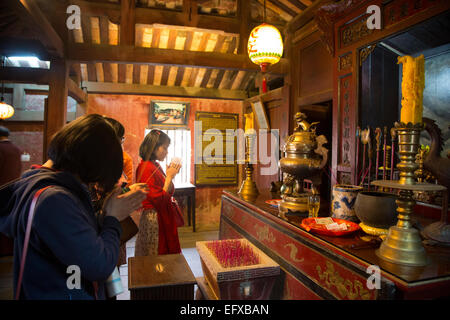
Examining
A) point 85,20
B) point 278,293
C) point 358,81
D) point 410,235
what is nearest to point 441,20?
point 358,81

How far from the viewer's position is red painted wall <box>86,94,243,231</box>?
6.38 m

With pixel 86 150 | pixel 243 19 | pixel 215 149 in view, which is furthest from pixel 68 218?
pixel 215 149

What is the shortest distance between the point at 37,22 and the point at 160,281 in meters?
2.83

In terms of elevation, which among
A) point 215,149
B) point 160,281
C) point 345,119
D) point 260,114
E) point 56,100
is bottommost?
point 160,281

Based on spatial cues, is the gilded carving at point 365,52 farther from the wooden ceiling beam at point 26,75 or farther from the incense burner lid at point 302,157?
the wooden ceiling beam at point 26,75

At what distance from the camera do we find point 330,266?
135cm

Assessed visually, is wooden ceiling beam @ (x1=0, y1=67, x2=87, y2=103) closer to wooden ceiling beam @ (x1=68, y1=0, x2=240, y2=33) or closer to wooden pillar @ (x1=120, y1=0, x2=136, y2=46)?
wooden ceiling beam @ (x1=68, y1=0, x2=240, y2=33)

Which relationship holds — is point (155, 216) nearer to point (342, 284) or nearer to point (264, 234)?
point (264, 234)

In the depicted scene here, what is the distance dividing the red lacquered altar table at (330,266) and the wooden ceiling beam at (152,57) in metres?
3.05

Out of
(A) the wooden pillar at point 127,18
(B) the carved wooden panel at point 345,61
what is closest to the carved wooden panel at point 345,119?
(B) the carved wooden panel at point 345,61

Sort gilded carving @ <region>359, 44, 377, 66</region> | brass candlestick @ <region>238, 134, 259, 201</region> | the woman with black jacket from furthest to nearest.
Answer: gilded carving @ <region>359, 44, 377, 66</region> → brass candlestick @ <region>238, 134, 259, 201</region> → the woman with black jacket

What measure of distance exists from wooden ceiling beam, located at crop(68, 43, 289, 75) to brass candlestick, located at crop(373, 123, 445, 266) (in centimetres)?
384

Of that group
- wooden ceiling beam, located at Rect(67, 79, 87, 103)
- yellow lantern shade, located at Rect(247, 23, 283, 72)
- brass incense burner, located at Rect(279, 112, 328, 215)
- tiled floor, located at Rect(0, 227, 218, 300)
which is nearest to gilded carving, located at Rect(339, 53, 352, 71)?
yellow lantern shade, located at Rect(247, 23, 283, 72)

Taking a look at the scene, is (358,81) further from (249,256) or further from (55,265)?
(55,265)
